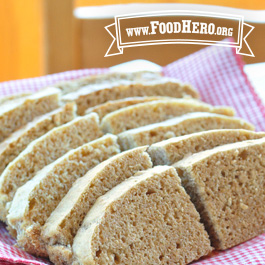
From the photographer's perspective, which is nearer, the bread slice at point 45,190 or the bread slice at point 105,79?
the bread slice at point 45,190

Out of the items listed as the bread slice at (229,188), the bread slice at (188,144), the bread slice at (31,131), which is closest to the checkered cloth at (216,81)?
the bread slice at (188,144)

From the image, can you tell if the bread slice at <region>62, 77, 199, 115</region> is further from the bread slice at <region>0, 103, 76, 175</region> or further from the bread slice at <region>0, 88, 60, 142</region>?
the bread slice at <region>0, 103, 76, 175</region>

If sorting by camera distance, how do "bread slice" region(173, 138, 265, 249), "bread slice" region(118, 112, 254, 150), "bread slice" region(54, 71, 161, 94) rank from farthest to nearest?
"bread slice" region(54, 71, 161, 94) < "bread slice" region(118, 112, 254, 150) < "bread slice" region(173, 138, 265, 249)

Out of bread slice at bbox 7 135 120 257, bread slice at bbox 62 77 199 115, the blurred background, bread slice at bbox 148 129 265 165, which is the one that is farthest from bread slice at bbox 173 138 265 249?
the blurred background

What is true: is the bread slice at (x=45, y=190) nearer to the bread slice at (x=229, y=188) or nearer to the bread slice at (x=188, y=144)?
the bread slice at (x=188, y=144)

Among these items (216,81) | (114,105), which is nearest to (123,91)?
(114,105)
